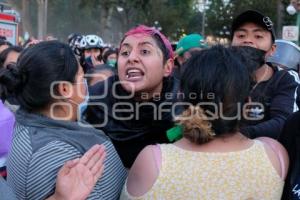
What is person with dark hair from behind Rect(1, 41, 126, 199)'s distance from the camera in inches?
74.3

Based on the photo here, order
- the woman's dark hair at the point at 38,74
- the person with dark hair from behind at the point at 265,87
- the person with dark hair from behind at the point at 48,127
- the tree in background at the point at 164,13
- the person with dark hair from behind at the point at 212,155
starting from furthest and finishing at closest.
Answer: the tree in background at the point at 164,13, the person with dark hair from behind at the point at 265,87, the woman's dark hair at the point at 38,74, the person with dark hair from behind at the point at 48,127, the person with dark hair from behind at the point at 212,155

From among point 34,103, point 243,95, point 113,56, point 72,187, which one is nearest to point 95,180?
point 72,187

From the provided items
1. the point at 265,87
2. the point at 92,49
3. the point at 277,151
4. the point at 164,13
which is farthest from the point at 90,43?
the point at 164,13

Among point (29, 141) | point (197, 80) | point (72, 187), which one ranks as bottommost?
point (72, 187)

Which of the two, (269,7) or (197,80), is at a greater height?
(269,7)

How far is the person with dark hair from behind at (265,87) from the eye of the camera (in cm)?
248

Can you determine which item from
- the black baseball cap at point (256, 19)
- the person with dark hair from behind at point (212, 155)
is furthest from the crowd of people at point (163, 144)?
the black baseball cap at point (256, 19)

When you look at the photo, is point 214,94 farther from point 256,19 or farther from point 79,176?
point 256,19

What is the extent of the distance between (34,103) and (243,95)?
36.6 inches

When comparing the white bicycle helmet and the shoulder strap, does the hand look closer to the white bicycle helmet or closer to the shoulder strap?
the shoulder strap

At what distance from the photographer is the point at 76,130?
2061 millimetres

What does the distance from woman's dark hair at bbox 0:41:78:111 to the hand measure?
1.22 ft

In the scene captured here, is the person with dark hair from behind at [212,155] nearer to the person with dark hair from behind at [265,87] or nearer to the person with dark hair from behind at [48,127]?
the person with dark hair from behind at [48,127]

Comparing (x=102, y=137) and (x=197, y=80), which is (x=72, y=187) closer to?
(x=102, y=137)
